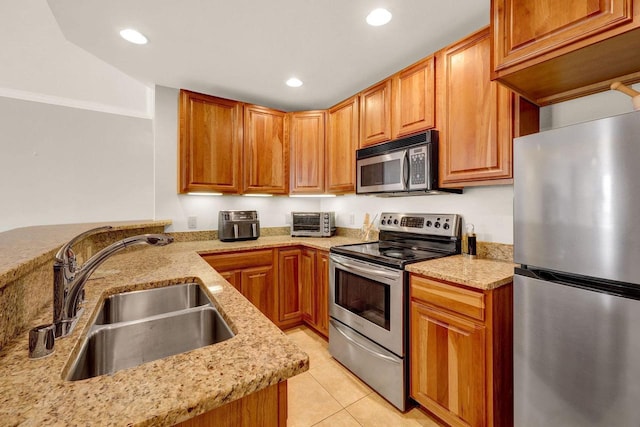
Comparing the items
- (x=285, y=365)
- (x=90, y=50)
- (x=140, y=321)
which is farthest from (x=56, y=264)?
(x=90, y=50)

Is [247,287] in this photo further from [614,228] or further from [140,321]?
[614,228]

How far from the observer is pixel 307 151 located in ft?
9.68

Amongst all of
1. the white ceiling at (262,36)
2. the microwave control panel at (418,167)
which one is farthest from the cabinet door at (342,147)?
the microwave control panel at (418,167)

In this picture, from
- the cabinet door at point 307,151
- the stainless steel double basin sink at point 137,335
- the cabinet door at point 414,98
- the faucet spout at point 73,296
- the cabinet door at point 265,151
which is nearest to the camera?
the faucet spout at point 73,296

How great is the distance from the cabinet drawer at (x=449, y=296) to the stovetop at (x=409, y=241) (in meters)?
0.16

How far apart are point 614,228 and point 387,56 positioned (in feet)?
5.85

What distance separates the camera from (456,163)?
176 centimetres

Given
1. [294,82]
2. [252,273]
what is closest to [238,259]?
[252,273]

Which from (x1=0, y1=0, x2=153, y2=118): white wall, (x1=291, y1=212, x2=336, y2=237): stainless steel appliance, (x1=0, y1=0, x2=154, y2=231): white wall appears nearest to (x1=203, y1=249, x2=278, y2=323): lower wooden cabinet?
(x1=291, y1=212, x2=336, y2=237): stainless steel appliance

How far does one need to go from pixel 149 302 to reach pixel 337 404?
1.32 m

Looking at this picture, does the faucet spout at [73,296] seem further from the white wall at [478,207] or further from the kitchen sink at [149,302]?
the white wall at [478,207]

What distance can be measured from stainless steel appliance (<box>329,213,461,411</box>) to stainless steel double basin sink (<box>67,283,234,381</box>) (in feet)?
3.61

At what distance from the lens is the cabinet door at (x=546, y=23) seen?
1.00m

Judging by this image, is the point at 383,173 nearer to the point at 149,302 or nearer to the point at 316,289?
the point at 316,289
